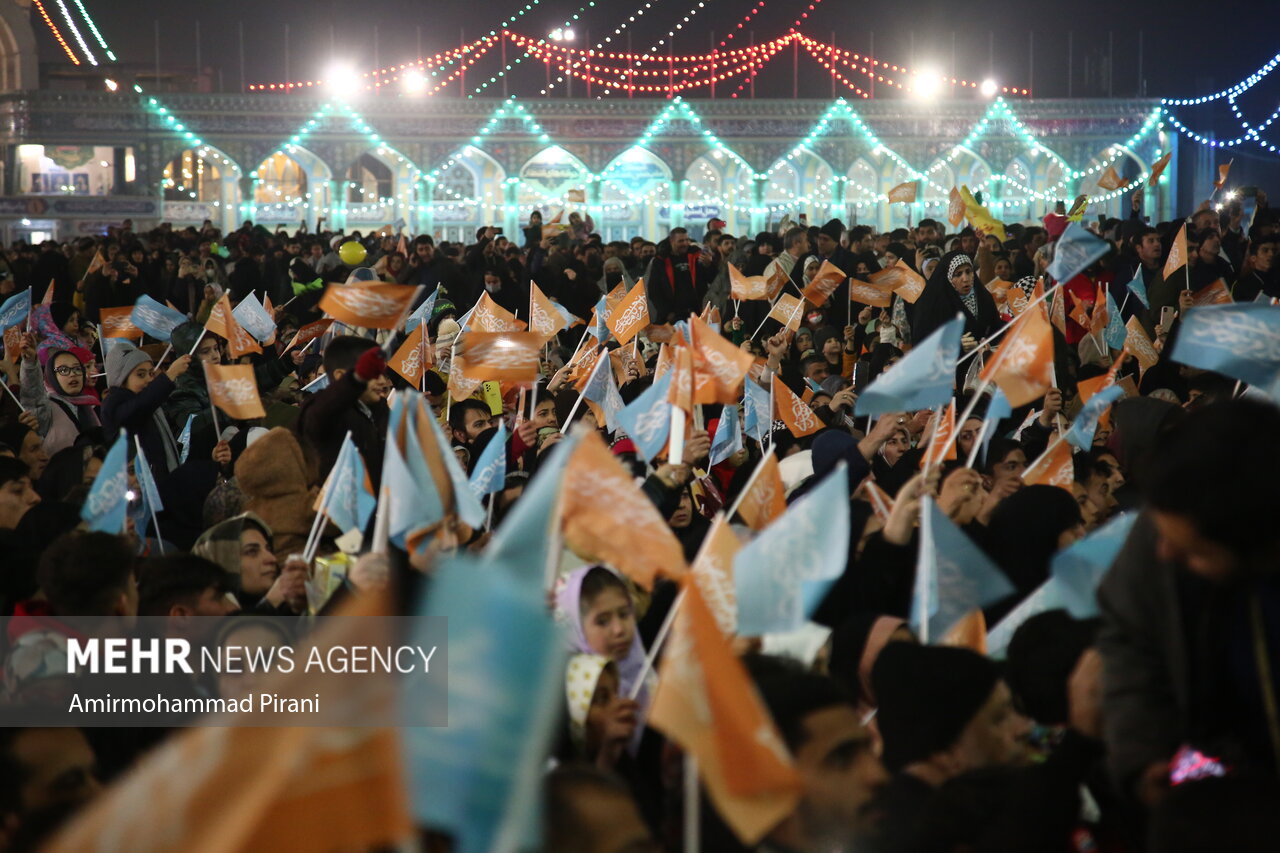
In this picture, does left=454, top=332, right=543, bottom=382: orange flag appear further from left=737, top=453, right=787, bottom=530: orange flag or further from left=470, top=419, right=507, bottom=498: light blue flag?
left=737, top=453, right=787, bottom=530: orange flag

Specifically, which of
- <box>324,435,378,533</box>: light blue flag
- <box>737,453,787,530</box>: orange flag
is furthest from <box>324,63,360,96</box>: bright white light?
<box>737,453,787,530</box>: orange flag

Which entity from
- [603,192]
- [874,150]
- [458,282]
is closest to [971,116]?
[874,150]

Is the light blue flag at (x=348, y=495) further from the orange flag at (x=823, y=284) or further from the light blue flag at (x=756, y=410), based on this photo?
the orange flag at (x=823, y=284)

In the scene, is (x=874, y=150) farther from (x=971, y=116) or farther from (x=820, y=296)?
(x=820, y=296)

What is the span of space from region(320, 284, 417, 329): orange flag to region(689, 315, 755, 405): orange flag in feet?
3.51

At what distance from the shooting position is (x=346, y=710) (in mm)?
1622

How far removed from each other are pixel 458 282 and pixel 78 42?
25.8 meters

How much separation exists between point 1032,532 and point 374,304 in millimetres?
2396

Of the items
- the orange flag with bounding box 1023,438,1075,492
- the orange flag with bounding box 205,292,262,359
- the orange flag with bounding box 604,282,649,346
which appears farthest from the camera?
the orange flag with bounding box 604,282,649,346

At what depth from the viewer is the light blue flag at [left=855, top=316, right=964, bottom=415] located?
3629mm

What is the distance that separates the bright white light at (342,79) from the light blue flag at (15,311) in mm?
20280

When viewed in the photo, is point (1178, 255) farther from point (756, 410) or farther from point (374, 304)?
point (374, 304)

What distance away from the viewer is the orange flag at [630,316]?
6.92 metres

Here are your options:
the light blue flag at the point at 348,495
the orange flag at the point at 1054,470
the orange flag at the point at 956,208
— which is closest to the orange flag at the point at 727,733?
the light blue flag at the point at 348,495
